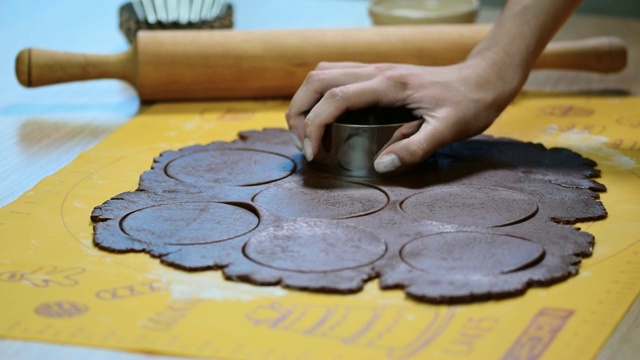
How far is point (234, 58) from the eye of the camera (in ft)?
6.39

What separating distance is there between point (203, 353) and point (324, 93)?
0.62 metres

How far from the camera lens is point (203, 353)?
934mm

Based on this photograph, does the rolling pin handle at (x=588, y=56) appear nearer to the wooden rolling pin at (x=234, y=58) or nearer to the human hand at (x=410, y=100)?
the wooden rolling pin at (x=234, y=58)

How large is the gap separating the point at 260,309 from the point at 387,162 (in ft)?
1.38

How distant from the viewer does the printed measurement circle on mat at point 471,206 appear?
125cm

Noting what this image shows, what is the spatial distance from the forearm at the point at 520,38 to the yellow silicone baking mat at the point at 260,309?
0.29 metres

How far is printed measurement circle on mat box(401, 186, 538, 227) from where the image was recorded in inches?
49.0

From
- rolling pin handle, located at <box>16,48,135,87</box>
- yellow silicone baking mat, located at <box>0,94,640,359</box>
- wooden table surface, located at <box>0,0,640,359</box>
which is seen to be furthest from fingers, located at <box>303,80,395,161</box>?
rolling pin handle, located at <box>16,48,135,87</box>

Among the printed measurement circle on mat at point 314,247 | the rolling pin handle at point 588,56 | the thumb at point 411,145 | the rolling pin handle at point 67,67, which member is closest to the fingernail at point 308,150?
the thumb at point 411,145

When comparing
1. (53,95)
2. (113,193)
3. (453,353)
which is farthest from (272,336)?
(53,95)

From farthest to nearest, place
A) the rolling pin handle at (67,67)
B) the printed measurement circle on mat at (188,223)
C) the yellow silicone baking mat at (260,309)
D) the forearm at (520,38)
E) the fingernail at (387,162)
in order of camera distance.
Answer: the rolling pin handle at (67,67) → the forearm at (520,38) → the fingernail at (387,162) → the printed measurement circle on mat at (188,223) → the yellow silicone baking mat at (260,309)

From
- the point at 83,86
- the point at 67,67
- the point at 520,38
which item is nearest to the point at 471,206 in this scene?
the point at 520,38

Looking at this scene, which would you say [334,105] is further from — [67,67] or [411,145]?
[67,67]

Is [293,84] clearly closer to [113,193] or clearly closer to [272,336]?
[113,193]
